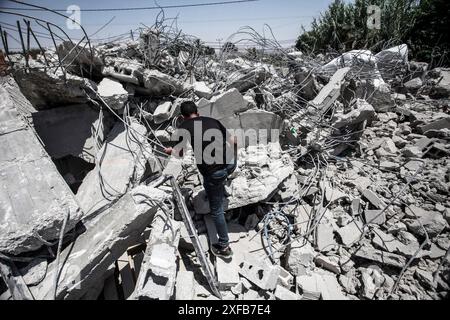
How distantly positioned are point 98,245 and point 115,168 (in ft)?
4.56

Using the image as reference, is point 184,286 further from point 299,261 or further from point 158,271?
point 299,261

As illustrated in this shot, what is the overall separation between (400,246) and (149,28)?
5849 millimetres

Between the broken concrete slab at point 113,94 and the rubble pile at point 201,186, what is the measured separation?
0.07 ft

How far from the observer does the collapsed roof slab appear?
2168mm

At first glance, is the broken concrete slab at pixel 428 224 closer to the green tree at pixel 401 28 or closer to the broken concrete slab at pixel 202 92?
the broken concrete slab at pixel 202 92

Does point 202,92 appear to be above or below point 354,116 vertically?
above

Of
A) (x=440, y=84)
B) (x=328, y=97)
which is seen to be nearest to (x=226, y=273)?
(x=328, y=97)

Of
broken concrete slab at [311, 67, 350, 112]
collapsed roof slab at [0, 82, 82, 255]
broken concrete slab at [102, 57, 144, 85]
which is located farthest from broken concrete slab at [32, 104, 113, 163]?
broken concrete slab at [311, 67, 350, 112]

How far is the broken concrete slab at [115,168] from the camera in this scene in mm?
3141

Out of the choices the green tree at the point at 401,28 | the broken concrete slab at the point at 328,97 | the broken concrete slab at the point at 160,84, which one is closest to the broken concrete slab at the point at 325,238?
the broken concrete slab at the point at 328,97

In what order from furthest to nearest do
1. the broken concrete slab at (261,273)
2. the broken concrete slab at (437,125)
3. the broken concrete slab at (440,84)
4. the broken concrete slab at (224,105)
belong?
the broken concrete slab at (440,84) → the broken concrete slab at (437,125) → the broken concrete slab at (224,105) → the broken concrete slab at (261,273)

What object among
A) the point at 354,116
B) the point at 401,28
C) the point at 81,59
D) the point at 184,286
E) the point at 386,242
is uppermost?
the point at 401,28

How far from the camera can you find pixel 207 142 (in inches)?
111

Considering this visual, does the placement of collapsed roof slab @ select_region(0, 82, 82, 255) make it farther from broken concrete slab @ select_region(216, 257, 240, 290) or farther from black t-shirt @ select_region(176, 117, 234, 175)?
broken concrete slab @ select_region(216, 257, 240, 290)
